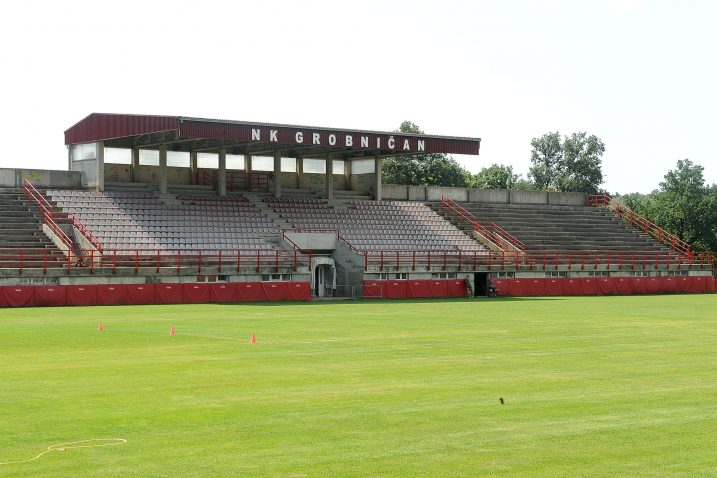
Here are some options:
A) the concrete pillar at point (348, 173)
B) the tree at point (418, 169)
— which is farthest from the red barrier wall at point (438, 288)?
the tree at point (418, 169)

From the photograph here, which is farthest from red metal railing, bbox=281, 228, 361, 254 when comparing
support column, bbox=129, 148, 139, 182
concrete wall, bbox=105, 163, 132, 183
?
concrete wall, bbox=105, 163, 132, 183

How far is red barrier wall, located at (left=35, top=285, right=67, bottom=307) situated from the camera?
4681cm

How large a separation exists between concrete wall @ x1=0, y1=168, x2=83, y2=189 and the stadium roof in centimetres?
230

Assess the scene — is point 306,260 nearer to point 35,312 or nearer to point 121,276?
point 121,276

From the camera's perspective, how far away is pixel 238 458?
11.9 m

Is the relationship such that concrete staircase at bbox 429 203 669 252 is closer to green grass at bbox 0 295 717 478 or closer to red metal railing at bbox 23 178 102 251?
red metal railing at bbox 23 178 102 251

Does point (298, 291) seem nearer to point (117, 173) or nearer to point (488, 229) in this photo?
point (117, 173)

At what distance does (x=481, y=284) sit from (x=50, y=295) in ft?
84.1

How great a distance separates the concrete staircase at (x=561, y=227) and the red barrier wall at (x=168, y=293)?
26.5 metres

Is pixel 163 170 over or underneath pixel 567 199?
over

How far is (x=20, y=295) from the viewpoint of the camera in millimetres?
46250

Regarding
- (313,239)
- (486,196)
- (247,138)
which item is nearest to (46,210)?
(247,138)

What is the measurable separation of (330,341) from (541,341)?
5304mm

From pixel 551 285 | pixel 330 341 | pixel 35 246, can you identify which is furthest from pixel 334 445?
pixel 551 285
